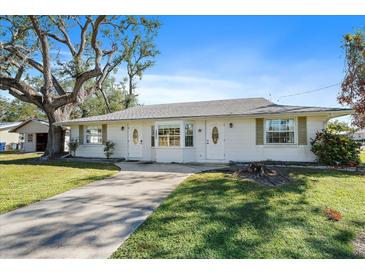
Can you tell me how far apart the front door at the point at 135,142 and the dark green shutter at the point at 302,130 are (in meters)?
8.43

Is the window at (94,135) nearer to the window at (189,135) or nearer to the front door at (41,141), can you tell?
the window at (189,135)

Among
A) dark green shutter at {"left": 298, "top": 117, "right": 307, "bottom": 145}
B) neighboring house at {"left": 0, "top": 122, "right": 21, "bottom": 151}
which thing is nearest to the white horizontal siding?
dark green shutter at {"left": 298, "top": 117, "right": 307, "bottom": 145}

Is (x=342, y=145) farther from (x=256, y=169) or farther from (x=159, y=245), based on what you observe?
(x=159, y=245)

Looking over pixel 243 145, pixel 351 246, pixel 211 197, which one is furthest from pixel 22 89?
pixel 351 246

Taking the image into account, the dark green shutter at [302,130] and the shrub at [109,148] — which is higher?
the dark green shutter at [302,130]

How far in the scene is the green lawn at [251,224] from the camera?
3076 mm

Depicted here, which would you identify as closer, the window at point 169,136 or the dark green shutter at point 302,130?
the dark green shutter at point 302,130

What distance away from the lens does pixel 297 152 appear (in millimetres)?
10727

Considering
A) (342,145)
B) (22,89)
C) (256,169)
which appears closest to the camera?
(256,169)

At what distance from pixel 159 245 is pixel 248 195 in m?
3.10

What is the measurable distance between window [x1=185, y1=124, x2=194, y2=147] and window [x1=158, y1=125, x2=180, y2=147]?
438mm

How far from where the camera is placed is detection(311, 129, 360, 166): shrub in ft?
31.8

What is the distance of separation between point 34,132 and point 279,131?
83.6ft

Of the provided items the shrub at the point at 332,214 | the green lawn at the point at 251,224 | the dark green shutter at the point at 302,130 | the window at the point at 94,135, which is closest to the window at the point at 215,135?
the dark green shutter at the point at 302,130
